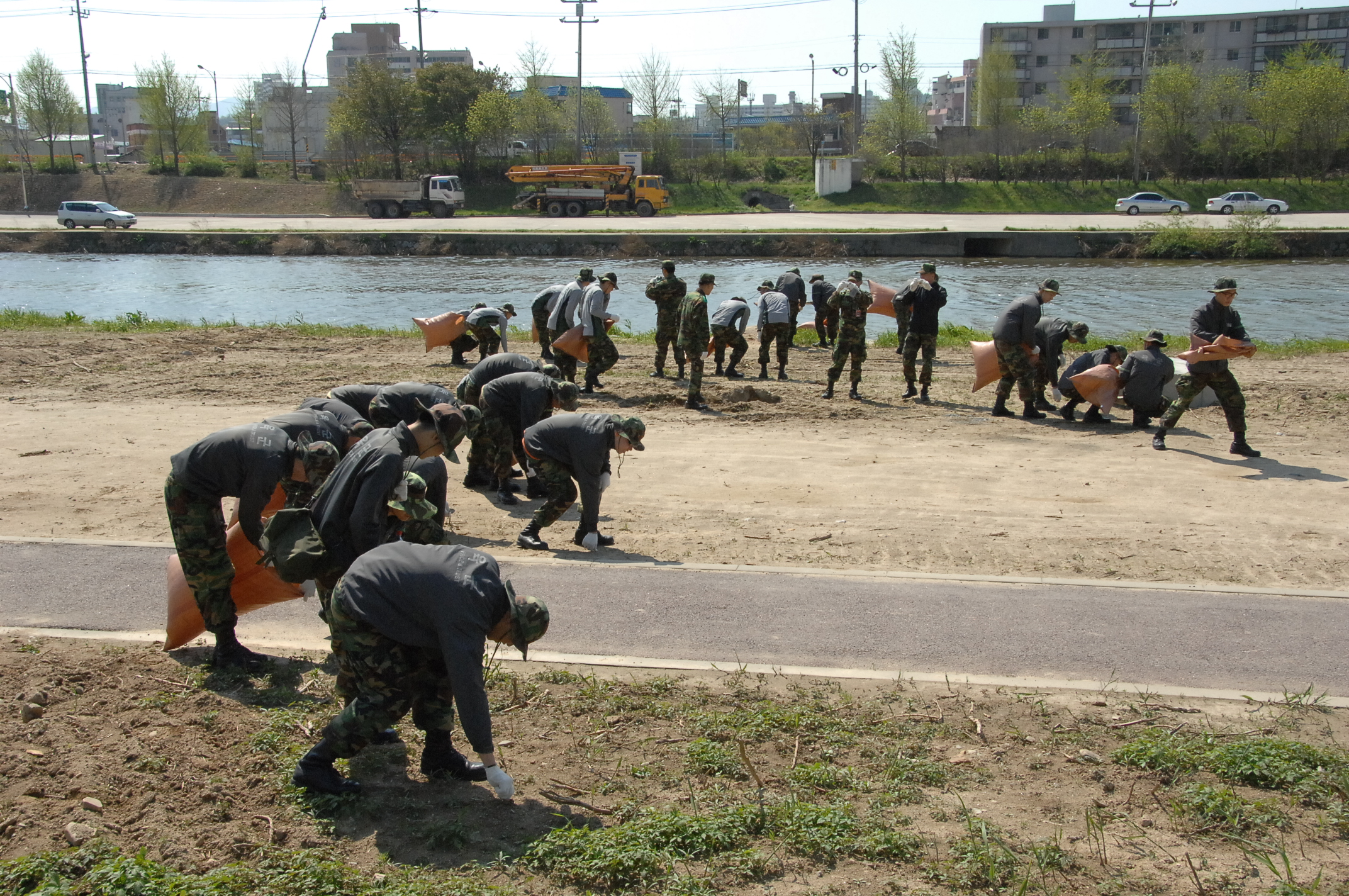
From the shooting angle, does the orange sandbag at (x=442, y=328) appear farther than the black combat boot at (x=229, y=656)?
Yes

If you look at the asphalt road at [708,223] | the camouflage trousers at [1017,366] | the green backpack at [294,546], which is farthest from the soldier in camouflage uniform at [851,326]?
the asphalt road at [708,223]

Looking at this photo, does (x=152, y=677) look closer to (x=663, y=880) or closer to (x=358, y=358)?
(x=663, y=880)

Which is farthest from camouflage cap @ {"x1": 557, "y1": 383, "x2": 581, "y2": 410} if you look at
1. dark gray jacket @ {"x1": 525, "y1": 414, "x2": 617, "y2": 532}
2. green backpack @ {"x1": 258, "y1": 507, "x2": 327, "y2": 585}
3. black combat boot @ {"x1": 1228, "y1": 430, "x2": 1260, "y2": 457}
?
black combat boot @ {"x1": 1228, "y1": 430, "x2": 1260, "y2": 457}

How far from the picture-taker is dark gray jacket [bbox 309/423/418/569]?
15.5ft

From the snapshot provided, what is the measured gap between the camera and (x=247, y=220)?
172ft

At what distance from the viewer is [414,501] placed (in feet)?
15.7

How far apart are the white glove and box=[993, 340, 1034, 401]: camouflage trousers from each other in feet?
32.9

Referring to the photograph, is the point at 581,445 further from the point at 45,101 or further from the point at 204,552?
the point at 45,101

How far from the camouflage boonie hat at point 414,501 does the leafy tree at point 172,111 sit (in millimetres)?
73995

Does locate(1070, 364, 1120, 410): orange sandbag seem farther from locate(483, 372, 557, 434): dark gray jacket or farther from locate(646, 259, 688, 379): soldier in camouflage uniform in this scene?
locate(483, 372, 557, 434): dark gray jacket

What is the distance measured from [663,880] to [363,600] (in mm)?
1520

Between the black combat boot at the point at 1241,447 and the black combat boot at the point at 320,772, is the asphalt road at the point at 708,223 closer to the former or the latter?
the black combat boot at the point at 1241,447

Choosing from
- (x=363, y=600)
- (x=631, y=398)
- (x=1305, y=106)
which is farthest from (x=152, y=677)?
(x=1305, y=106)

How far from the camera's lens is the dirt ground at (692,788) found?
152 inches
